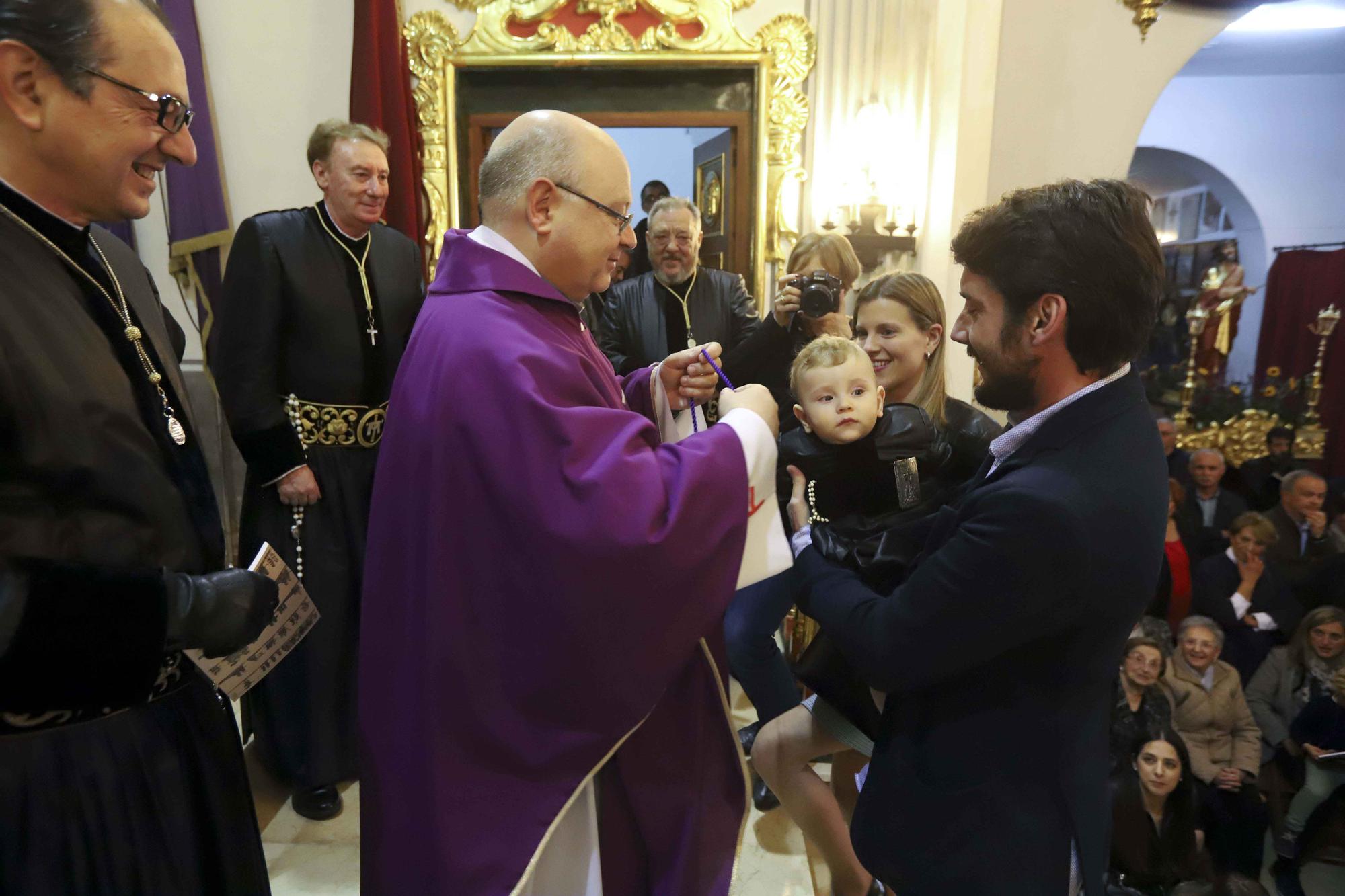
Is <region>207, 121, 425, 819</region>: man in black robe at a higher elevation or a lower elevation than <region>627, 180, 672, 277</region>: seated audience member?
lower

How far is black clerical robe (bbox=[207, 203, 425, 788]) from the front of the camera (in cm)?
271

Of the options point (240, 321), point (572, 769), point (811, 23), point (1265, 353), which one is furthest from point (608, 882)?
point (1265, 353)

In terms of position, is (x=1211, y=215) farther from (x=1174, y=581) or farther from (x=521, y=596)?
(x=521, y=596)

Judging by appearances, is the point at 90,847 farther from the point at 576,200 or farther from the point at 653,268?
the point at 653,268

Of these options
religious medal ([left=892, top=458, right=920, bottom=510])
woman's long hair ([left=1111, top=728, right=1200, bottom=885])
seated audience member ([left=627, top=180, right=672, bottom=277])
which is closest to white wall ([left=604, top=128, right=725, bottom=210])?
seated audience member ([left=627, top=180, right=672, bottom=277])

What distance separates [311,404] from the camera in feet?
9.24

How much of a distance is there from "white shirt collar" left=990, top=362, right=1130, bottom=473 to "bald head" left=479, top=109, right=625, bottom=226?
814 millimetres

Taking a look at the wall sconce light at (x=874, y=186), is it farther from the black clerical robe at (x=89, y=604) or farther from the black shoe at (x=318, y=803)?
the black clerical robe at (x=89, y=604)

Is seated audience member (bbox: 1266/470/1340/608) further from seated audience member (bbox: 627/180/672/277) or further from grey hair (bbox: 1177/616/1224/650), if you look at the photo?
seated audience member (bbox: 627/180/672/277)

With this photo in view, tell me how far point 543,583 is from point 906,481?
2.95ft

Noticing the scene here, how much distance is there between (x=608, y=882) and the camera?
161 centimetres

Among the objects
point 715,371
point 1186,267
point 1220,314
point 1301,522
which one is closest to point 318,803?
point 715,371

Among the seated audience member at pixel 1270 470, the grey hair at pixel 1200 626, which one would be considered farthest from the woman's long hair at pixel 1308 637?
the seated audience member at pixel 1270 470

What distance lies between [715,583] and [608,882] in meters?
0.64
